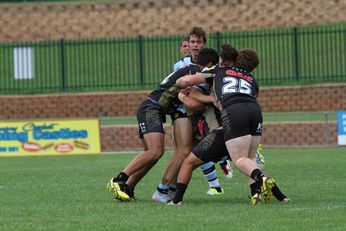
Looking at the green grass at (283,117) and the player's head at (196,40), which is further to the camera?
the green grass at (283,117)

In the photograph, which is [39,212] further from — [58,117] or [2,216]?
[58,117]

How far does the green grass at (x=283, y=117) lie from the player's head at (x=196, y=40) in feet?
41.4

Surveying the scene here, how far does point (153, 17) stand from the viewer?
40.4 meters

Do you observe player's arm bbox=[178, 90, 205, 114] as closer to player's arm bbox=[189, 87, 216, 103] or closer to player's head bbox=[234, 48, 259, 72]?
player's arm bbox=[189, 87, 216, 103]

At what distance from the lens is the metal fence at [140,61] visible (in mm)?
31641

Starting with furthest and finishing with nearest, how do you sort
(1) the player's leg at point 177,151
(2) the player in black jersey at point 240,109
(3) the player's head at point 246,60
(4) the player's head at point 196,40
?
1. (4) the player's head at point 196,40
2. (1) the player's leg at point 177,151
3. (3) the player's head at point 246,60
4. (2) the player in black jersey at point 240,109

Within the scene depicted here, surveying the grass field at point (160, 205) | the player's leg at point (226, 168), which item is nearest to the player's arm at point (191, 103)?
the grass field at point (160, 205)

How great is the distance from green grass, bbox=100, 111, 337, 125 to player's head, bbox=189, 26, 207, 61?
12.6 meters

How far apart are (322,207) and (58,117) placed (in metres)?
19.6

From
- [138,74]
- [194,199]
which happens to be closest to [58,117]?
[138,74]

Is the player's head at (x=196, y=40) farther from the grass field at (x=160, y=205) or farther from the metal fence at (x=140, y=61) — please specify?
the metal fence at (x=140, y=61)

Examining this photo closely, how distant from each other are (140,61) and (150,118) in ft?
59.4

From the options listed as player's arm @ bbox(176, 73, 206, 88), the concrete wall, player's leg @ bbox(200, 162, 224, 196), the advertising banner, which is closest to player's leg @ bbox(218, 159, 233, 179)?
player's leg @ bbox(200, 162, 224, 196)

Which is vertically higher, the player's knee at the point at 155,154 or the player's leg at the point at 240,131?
the player's leg at the point at 240,131
